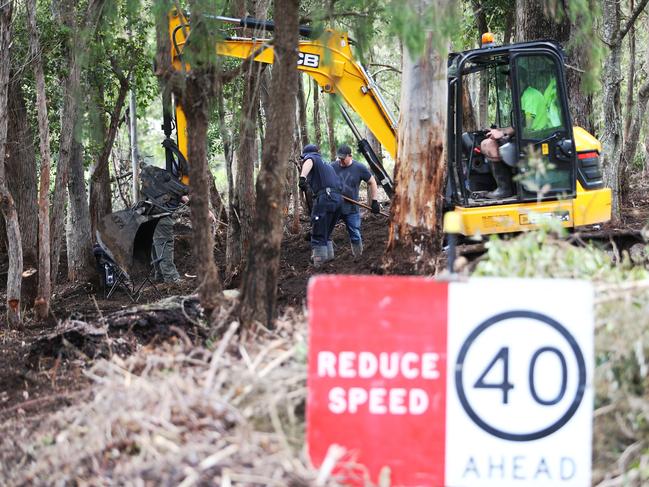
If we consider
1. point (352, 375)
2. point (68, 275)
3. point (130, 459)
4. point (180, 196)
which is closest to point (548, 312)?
point (352, 375)

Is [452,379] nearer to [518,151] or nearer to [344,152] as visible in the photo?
[518,151]

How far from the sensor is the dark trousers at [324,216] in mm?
13664

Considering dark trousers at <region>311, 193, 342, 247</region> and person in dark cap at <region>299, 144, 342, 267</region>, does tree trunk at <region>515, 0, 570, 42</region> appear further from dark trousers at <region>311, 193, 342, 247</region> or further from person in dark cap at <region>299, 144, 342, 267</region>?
dark trousers at <region>311, 193, 342, 247</region>

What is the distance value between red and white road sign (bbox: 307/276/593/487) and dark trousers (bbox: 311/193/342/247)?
29.0 ft

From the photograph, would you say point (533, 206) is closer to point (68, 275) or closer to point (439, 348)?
point (439, 348)

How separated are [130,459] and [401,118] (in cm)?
575

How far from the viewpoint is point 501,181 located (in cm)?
1156

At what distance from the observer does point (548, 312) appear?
16.0ft

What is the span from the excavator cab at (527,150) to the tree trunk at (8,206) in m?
5.17

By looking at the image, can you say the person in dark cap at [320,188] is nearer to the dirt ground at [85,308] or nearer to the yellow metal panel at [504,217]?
the dirt ground at [85,308]

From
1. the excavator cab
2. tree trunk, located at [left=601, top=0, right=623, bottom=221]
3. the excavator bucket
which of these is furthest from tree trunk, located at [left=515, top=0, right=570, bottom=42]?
the excavator bucket

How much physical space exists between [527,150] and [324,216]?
3.82 metres

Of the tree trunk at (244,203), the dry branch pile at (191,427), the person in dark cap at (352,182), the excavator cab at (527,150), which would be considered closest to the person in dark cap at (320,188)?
the person in dark cap at (352,182)

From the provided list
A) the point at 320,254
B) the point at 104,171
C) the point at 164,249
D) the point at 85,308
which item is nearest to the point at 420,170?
the point at 320,254
